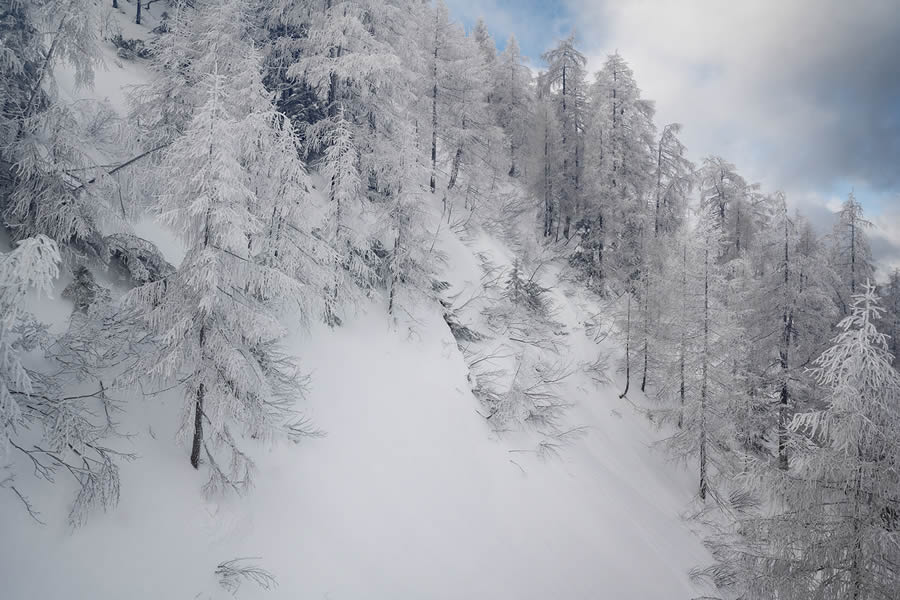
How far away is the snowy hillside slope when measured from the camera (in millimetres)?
5773

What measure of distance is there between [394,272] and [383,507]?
767cm

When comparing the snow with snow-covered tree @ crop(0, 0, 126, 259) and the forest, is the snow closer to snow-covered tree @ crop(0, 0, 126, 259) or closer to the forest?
the forest

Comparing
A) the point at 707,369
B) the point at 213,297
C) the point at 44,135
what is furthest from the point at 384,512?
the point at 707,369

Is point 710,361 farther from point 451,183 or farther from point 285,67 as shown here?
point 285,67

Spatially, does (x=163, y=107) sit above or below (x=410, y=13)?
below

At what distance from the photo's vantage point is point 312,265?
10086 millimetres

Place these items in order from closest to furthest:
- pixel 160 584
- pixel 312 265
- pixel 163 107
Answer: pixel 160 584 → pixel 312 265 → pixel 163 107

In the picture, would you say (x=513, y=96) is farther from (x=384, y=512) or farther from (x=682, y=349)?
(x=384, y=512)

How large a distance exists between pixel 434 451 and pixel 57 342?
8251 millimetres

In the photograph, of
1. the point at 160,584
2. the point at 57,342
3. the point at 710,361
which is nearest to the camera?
the point at 160,584

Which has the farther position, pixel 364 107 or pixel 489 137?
pixel 489 137

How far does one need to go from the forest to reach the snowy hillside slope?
0.23 meters

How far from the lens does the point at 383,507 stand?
891 cm

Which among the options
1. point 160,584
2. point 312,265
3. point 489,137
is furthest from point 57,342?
point 489,137
